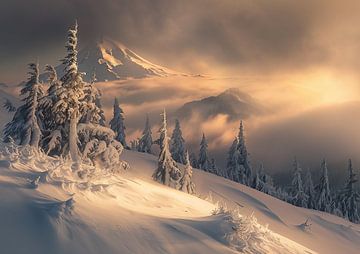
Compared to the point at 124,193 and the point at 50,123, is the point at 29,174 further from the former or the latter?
the point at 50,123

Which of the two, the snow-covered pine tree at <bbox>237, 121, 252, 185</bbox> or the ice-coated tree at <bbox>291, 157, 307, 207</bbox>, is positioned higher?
the snow-covered pine tree at <bbox>237, 121, 252, 185</bbox>

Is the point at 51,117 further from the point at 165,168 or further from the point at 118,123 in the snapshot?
the point at 118,123

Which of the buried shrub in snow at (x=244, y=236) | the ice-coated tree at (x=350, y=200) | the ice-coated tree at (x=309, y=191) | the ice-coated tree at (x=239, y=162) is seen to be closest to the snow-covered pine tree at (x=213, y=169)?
the ice-coated tree at (x=239, y=162)

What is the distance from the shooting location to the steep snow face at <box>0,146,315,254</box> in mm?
8305

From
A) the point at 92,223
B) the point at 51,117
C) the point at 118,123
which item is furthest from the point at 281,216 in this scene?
the point at 118,123

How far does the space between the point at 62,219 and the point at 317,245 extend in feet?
A: 78.2

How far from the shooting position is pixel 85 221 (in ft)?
30.0

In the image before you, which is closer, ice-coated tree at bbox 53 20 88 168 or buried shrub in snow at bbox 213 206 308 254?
buried shrub in snow at bbox 213 206 308 254

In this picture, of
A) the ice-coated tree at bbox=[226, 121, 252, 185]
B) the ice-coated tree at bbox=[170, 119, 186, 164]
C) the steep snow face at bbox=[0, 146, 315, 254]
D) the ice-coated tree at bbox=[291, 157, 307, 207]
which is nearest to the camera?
the steep snow face at bbox=[0, 146, 315, 254]

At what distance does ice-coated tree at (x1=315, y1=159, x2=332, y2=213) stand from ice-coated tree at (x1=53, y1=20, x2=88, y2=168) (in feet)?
209

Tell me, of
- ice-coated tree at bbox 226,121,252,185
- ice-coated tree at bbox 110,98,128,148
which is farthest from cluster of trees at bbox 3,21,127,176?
ice-coated tree at bbox 226,121,252,185

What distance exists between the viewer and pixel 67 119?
2733 cm

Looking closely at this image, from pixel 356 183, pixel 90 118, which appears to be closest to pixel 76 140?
pixel 90 118

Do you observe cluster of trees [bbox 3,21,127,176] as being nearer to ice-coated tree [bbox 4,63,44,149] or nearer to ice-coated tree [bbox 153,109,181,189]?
ice-coated tree [bbox 4,63,44,149]
